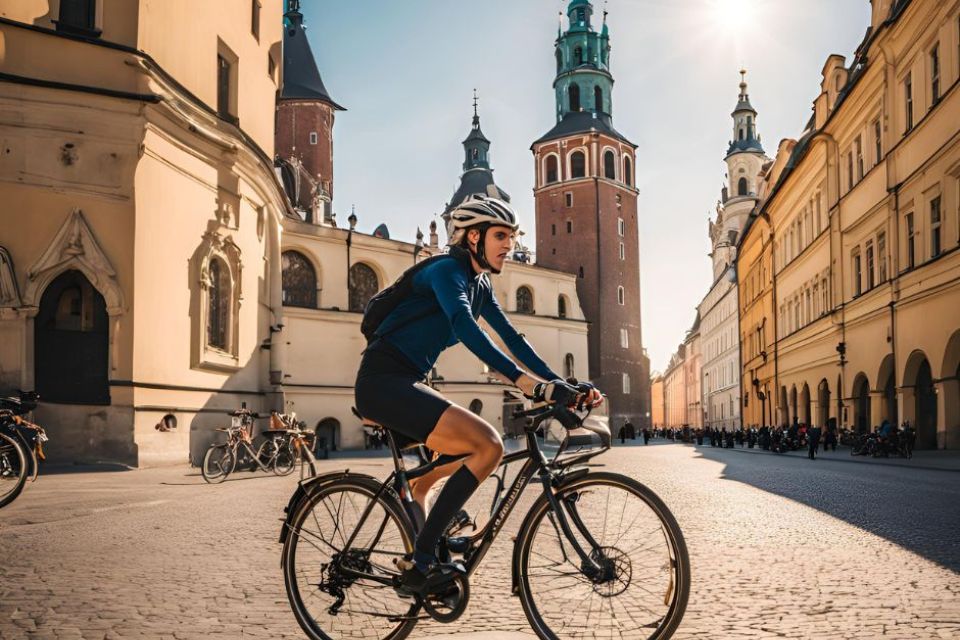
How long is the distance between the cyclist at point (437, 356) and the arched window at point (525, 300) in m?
65.9

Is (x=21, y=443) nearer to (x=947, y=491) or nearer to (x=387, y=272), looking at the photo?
(x=947, y=491)

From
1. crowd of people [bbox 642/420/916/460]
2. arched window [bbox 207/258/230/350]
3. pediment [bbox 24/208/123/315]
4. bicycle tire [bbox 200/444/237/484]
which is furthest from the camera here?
crowd of people [bbox 642/420/916/460]

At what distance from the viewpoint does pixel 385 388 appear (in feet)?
13.8

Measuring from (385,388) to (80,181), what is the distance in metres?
17.2

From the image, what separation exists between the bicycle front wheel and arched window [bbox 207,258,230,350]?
20682 millimetres

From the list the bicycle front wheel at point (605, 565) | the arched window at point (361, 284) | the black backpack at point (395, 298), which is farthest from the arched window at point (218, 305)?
the arched window at point (361, 284)

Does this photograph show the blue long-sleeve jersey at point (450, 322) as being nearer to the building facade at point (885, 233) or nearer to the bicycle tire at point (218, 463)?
the bicycle tire at point (218, 463)

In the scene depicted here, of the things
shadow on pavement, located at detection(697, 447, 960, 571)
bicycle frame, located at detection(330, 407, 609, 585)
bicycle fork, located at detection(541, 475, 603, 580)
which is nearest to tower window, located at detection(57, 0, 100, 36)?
shadow on pavement, located at detection(697, 447, 960, 571)

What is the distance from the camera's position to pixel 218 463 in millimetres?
16891

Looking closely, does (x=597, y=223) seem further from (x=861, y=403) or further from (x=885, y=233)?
(x=885, y=233)

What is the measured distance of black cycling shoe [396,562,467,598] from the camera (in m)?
4.07

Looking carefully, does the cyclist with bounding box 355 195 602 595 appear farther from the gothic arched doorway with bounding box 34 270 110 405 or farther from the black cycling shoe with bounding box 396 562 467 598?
the gothic arched doorway with bounding box 34 270 110 405

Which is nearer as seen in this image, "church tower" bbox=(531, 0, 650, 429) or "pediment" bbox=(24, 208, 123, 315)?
"pediment" bbox=(24, 208, 123, 315)

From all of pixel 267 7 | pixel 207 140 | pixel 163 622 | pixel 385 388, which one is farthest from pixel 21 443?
pixel 267 7
